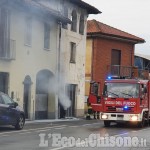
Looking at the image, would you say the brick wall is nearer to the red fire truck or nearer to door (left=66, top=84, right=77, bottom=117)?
door (left=66, top=84, right=77, bottom=117)

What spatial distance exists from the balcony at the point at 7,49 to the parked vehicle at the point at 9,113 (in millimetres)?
5854

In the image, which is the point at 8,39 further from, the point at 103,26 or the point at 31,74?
the point at 103,26

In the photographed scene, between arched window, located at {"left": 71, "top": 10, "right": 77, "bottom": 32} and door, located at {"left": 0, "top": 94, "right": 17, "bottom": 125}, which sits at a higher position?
arched window, located at {"left": 71, "top": 10, "right": 77, "bottom": 32}

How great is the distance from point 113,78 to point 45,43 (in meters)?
7.24

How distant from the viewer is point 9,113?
19.2m

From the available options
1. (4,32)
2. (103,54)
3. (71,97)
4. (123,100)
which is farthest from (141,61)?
(123,100)

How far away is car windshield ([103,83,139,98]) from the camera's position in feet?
77.0

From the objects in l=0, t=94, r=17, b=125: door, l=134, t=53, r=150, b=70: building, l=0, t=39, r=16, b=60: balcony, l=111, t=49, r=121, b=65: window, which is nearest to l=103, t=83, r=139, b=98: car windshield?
l=0, t=39, r=16, b=60: balcony

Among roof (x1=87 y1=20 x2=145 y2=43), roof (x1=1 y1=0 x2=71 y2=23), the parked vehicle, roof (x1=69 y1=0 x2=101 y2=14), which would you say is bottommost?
the parked vehicle

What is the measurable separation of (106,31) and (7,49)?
680 inches

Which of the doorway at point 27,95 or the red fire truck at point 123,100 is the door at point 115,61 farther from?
the red fire truck at point 123,100

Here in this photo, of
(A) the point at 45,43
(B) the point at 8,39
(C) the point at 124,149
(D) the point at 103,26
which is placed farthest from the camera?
(D) the point at 103,26

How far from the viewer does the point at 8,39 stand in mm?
25828

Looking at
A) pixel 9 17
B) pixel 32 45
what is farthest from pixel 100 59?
pixel 9 17
